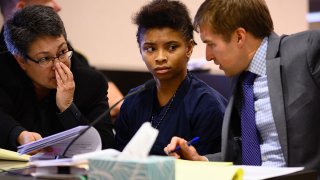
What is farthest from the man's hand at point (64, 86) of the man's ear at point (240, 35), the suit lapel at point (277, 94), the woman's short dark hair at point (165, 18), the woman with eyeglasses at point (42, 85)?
the suit lapel at point (277, 94)

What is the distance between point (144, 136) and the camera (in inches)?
41.2

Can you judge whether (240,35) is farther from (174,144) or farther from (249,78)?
(174,144)

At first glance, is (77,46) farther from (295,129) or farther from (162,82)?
(295,129)

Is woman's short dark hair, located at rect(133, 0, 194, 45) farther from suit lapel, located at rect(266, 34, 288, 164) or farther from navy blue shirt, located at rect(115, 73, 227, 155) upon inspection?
suit lapel, located at rect(266, 34, 288, 164)

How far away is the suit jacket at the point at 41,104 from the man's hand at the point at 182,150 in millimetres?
522

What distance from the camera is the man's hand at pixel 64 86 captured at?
2.05m

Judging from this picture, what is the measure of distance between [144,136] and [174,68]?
0.97m

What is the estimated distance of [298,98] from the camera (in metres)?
1.63

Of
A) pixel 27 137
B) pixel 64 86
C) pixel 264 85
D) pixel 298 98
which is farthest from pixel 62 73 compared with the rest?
pixel 298 98

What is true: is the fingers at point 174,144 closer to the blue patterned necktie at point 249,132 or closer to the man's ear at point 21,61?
the blue patterned necktie at point 249,132

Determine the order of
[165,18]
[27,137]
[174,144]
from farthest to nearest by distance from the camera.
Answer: [165,18]
[27,137]
[174,144]

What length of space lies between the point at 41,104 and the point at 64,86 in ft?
0.58

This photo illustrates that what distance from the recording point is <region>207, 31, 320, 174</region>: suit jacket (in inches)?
63.4

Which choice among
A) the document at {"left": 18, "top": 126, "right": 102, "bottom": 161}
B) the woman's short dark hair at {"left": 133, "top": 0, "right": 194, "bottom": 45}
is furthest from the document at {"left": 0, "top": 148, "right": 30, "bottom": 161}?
the woman's short dark hair at {"left": 133, "top": 0, "right": 194, "bottom": 45}
